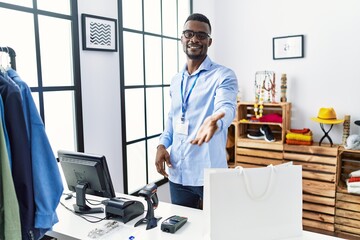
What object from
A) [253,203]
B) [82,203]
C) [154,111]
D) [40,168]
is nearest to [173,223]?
[253,203]

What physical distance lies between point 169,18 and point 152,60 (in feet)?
1.88

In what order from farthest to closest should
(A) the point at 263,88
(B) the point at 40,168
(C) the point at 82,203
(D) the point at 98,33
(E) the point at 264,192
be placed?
1. (A) the point at 263,88
2. (D) the point at 98,33
3. (C) the point at 82,203
4. (E) the point at 264,192
5. (B) the point at 40,168

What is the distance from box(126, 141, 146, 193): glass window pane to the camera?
3.00 meters


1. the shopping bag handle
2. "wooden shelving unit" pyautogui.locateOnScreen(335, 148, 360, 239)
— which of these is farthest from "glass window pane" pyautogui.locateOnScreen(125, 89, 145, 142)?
"wooden shelving unit" pyautogui.locateOnScreen(335, 148, 360, 239)

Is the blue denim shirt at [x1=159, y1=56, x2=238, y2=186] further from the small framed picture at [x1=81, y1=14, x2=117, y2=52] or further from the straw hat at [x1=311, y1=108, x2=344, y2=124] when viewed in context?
the straw hat at [x1=311, y1=108, x2=344, y2=124]

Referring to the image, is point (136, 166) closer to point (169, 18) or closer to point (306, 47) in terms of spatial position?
point (169, 18)

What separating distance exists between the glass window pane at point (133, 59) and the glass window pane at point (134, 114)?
0.33ft

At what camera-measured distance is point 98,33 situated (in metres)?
2.48

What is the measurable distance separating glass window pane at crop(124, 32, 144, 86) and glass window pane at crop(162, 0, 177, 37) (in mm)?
492

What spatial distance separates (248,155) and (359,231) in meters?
1.22

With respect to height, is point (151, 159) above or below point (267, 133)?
below

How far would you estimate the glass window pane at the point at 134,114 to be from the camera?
2932 millimetres

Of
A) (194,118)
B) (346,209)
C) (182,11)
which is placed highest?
(182,11)

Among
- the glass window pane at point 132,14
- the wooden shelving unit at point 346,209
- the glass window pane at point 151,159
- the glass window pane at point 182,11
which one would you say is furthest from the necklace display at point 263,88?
the glass window pane at point 132,14
